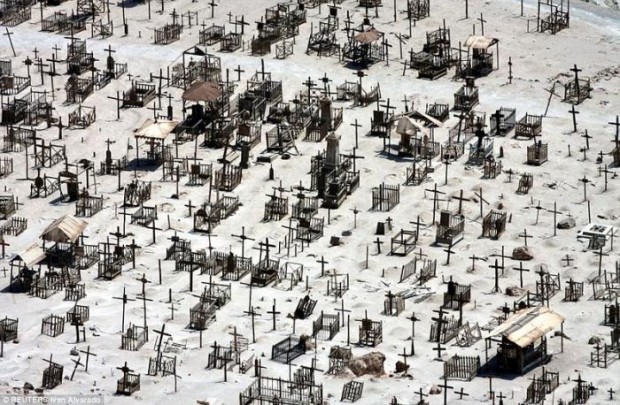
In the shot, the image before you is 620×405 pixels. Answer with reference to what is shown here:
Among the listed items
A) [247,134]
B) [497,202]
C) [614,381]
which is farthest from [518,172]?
[614,381]

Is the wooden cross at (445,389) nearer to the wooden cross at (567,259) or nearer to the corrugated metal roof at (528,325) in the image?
the corrugated metal roof at (528,325)

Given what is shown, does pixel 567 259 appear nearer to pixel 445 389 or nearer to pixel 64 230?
pixel 445 389

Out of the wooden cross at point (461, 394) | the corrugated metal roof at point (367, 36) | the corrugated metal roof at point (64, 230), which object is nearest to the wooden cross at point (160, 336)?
the corrugated metal roof at point (64, 230)

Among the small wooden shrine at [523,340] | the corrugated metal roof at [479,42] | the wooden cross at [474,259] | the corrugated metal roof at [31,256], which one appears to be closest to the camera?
the small wooden shrine at [523,340]

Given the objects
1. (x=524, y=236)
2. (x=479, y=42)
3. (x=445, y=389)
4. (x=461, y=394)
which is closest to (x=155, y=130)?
(x=479, y=42)

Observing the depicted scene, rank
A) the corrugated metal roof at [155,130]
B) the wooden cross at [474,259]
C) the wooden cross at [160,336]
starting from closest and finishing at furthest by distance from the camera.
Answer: the wooden cross at [160,336]
the wooden cross at [474,259]
the corrugated metal roof at [155,130]

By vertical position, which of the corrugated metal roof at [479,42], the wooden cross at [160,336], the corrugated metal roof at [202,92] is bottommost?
the wooden cross at [160,336]

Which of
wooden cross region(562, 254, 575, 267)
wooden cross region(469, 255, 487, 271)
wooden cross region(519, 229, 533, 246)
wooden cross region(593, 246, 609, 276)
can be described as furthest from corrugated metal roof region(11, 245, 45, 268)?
wooden cross region(593, 246, 609, 276)

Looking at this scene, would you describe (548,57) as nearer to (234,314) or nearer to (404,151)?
(404,151)
